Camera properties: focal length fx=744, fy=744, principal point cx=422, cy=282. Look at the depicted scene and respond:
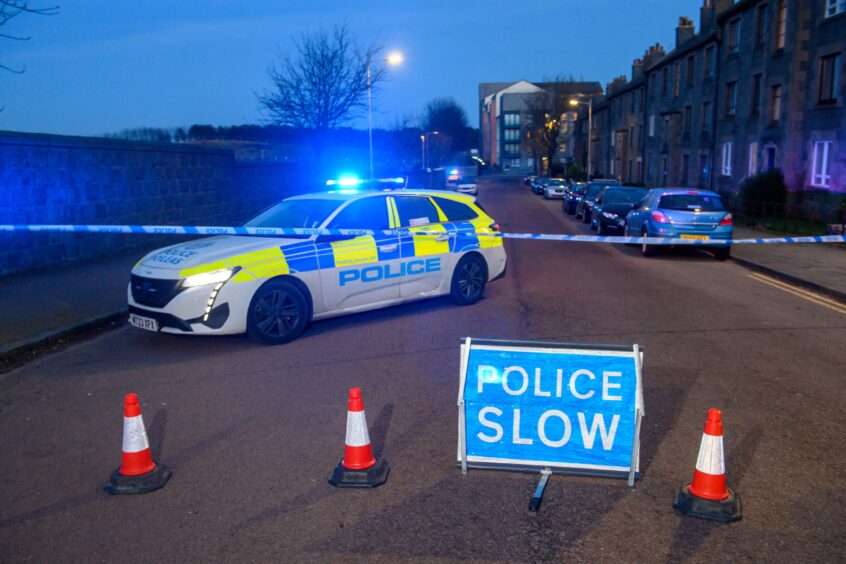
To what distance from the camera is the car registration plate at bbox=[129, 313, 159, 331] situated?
7.92 m

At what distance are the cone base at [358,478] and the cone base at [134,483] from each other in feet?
3.59

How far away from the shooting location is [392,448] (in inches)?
207

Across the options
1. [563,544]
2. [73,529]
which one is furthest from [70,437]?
[563,544]

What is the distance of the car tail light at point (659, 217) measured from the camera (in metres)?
16.0

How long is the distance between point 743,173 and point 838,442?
28739mm

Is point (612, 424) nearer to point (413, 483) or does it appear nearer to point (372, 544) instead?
point (413, 483)

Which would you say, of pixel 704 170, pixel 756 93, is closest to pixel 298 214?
pixel 756 93

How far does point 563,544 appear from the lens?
155 inches

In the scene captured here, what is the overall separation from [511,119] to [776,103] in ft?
349

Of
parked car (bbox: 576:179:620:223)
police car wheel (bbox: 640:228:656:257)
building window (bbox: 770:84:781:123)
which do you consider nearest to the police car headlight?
police car wheel (bbox: 640:228:656:257)

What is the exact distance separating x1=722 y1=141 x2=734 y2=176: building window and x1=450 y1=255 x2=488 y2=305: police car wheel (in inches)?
1048

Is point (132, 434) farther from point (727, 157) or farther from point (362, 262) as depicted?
point (727, 157)

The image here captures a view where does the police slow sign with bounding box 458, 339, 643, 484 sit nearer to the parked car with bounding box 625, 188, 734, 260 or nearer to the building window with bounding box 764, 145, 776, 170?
the parked car with bounding box 625, 188, 734, 260

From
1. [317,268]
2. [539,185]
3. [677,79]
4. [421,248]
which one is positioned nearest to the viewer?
[317,268]
